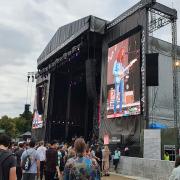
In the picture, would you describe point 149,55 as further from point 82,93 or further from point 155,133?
point 82,93

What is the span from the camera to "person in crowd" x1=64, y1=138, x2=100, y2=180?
4.05m

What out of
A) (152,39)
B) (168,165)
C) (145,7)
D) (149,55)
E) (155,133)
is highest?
(145,7)

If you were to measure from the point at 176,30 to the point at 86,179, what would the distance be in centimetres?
1934

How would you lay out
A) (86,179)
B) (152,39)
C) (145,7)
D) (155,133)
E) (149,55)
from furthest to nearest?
(152,39), (145,7), (149,55), (155,133), (86,179)

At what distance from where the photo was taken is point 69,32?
29.8 m

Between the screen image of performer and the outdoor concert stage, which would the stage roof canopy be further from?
the screen image of performer

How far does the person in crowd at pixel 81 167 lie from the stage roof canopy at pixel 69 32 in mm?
21905

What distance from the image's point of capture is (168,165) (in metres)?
14.8

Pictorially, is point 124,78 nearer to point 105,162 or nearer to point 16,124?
point 105,162

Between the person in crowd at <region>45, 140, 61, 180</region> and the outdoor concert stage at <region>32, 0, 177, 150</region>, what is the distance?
10623 mm

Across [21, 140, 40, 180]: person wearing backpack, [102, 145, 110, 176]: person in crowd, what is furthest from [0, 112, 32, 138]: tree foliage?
[21, 140, 40, 180]: person wearing backpack

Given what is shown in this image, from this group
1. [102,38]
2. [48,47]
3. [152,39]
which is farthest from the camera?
[48,47]

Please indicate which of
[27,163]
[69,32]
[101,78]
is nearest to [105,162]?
[101,78]

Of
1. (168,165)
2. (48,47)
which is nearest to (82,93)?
(48,47)
